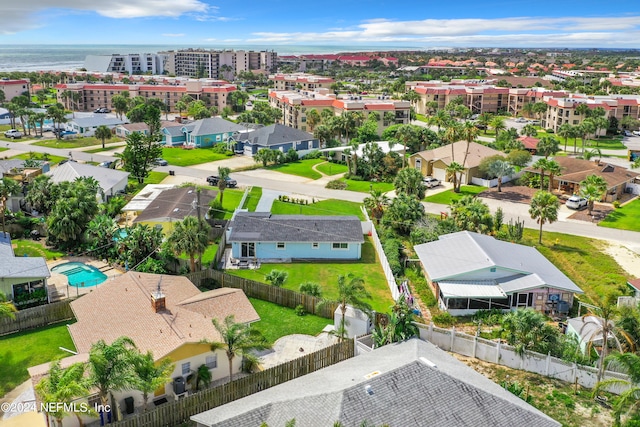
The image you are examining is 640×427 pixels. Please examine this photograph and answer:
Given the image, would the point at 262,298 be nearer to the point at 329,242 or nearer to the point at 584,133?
the point at 329,242

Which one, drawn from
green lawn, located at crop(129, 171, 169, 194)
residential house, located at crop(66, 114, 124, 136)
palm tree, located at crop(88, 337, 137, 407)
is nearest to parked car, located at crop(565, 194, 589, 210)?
green lawn, located at crop(129, 171, 169, 194)

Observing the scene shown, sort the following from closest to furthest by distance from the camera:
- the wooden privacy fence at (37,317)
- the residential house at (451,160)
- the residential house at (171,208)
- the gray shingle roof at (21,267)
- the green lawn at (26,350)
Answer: the green lawn at (26,350)
the wooden privacy fence at (37,317)
the gray shingle roof at (21,267)
the residential house at (171,208)
the residential house at (451,160)

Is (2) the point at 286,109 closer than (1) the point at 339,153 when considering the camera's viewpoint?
No

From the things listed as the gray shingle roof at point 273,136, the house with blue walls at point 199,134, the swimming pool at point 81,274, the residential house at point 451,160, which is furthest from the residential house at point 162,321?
the house with blue walls at point 199,134

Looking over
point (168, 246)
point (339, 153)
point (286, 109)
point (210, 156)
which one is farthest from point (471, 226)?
point (286, 109)

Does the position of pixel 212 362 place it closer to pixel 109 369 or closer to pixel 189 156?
pixel 109 369

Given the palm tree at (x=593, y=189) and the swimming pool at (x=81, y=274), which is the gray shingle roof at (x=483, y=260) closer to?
the palm tree at (x=593, y=189)
